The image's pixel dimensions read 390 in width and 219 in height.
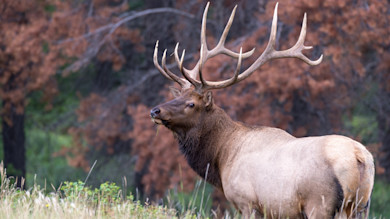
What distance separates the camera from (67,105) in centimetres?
1678

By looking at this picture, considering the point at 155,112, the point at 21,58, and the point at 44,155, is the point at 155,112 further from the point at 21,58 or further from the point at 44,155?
the point at 44,155

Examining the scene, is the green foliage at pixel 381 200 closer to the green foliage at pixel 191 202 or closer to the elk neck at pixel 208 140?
the green foliage at pixel 191 202

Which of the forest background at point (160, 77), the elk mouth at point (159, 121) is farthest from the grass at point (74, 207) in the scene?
the forest background at point (160, 77)

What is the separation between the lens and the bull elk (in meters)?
4.96

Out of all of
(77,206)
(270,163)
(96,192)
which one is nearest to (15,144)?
(96,192)

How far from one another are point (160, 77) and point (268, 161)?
8168mm

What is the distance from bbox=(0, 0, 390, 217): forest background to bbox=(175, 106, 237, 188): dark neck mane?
239 centimetres

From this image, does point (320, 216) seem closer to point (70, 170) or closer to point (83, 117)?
point (83, 117)

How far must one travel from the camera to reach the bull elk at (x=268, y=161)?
195 inches

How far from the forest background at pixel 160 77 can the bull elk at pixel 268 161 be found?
2534 millimetres

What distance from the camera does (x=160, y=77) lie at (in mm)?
13633

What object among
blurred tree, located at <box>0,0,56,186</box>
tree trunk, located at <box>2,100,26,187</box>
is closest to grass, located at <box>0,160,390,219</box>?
blurred tree, located at <box>0,0,56,186</box>

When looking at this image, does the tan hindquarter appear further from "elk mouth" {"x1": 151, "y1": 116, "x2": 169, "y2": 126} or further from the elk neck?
"elk mouth" {"x1": 151, "y1": 116, "x2": 169, "y2": 126}

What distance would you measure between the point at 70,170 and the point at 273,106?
23.4ft
